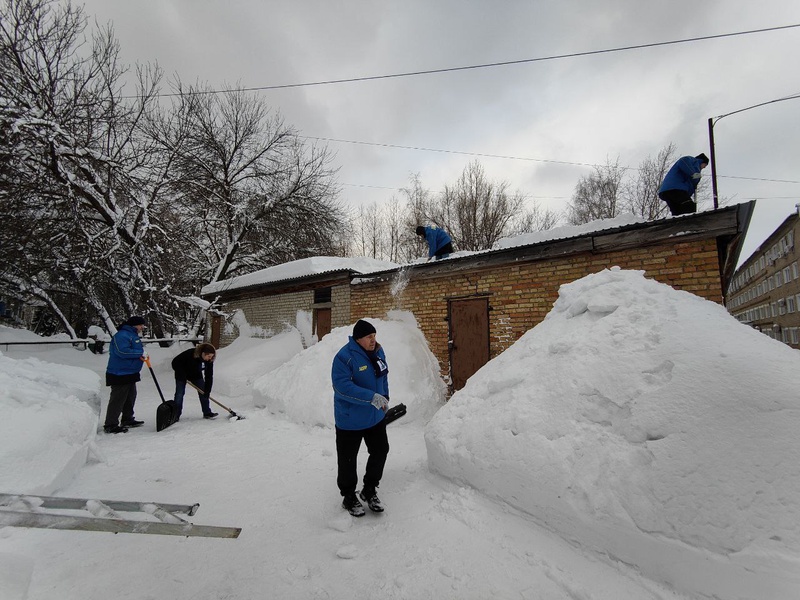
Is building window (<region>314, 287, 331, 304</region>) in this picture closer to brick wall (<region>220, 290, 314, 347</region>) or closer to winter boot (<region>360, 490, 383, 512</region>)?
brick wall (<region>220, 290, 314, 347</region>)

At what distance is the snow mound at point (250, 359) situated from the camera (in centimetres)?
925

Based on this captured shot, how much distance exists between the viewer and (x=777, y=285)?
36438mm

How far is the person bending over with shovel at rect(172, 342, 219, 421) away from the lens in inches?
263

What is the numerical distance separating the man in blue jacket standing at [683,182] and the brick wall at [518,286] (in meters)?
1.72

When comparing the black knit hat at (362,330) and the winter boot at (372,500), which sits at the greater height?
the black knit hat at (362,330)

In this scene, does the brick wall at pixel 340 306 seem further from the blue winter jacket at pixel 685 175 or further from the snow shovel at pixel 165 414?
the blue winter jacket at pixel 685 175

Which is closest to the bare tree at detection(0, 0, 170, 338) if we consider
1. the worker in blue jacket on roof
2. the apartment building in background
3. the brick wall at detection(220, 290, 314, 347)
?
the brick wall at detection(220, 290, 314, 347)

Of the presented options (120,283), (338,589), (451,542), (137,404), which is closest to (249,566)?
(338,589)

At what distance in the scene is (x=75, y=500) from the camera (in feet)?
6.89

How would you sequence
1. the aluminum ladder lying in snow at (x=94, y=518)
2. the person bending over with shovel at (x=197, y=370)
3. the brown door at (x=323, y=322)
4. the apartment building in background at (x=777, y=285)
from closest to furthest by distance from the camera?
the aluminum ladder lying in snow at (x=94, y=518)
the person bending over with shovel at (x=197, y=370)
the brown door at (x=323, y=322)
the apartment building in background at (x=777, y=285)

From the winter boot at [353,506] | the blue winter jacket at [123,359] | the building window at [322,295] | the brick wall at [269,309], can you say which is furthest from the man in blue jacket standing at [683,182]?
the blue winter jacket at [123,359]

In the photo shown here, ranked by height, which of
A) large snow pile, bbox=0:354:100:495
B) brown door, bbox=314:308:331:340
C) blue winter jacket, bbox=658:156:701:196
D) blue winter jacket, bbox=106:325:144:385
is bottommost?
large snow pile, bbox=0:354:100:495

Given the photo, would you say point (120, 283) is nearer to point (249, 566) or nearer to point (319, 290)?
point (319, 290)

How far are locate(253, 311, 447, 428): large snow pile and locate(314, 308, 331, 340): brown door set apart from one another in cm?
200
